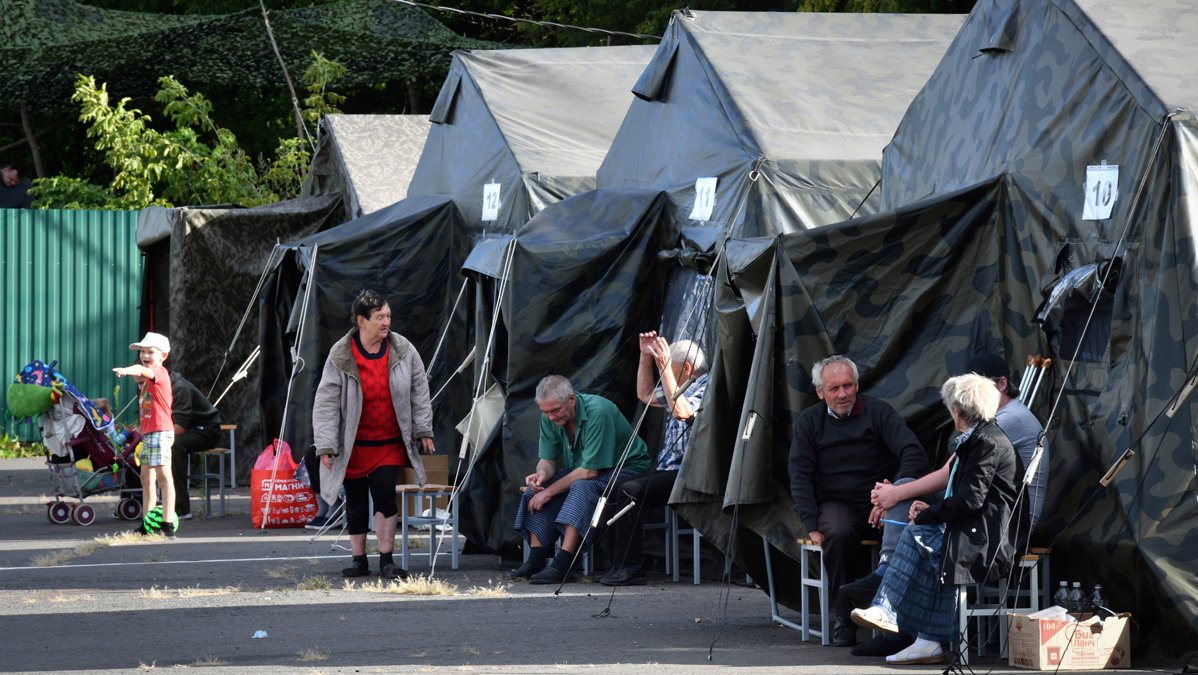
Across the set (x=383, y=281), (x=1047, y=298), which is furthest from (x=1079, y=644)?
(x=383, y=281)

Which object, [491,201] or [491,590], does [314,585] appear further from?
[491,201]

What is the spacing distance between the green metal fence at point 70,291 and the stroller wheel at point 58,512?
5.80 metres

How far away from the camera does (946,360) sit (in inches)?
342

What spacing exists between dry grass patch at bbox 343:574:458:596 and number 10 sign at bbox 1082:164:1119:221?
433cm

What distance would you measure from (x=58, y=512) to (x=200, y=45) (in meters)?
9.73

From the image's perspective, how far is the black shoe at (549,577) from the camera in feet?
34.8

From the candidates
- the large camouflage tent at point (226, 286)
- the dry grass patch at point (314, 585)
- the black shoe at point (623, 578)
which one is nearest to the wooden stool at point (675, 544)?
the black shoe at point (623, 578)

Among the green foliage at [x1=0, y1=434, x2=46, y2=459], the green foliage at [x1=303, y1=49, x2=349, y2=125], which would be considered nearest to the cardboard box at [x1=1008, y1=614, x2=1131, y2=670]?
the green foliage at [x1=0, y1=434, x2=46, y2=459]

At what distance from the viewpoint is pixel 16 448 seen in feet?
66.9

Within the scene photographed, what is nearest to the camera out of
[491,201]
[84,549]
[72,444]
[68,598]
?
[68,598]

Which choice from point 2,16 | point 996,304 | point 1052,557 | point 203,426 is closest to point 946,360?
point 996,304

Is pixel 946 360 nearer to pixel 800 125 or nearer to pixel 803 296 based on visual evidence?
pixel 803 296

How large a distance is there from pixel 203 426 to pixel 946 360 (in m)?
7.98

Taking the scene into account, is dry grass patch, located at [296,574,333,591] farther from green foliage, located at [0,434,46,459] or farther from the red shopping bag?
green foliage, located at [0,434,46,459]
